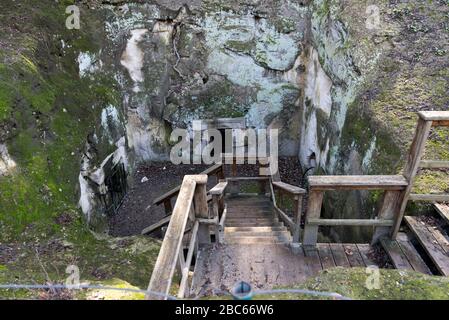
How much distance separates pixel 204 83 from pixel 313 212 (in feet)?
21.6

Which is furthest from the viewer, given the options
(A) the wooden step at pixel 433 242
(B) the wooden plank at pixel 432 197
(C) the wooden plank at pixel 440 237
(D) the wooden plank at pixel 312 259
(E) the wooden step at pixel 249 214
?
(E) the wooden step at pixel 249 214

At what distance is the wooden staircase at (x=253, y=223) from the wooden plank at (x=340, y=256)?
26.2 inches

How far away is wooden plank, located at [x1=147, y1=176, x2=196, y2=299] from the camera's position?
2.52 metres

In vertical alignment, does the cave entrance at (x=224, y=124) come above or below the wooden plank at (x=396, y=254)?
below

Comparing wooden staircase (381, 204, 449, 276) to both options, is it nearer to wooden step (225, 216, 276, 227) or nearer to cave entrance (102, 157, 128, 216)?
wooden step (225, 216, 276, 227)

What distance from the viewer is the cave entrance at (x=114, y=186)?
8031 mm

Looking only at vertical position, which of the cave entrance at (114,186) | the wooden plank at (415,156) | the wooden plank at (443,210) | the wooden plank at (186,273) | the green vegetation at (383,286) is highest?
the wooden plank at (415,156)

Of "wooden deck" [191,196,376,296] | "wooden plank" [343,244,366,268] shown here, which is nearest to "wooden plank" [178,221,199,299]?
"wooden deck" [191,196,376,296]

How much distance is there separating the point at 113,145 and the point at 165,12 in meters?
3.80

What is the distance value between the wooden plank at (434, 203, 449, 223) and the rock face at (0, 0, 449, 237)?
86cm

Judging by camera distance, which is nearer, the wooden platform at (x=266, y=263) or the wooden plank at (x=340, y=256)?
the wooden platform at (x=266, y=263)

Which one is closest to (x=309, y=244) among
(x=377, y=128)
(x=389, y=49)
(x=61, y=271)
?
(x=377, y=128)

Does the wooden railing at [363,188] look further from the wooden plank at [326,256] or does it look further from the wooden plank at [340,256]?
the wooden plank at [340,256]

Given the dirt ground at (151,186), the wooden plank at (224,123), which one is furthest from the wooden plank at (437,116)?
the wooden plank at (224,123)
